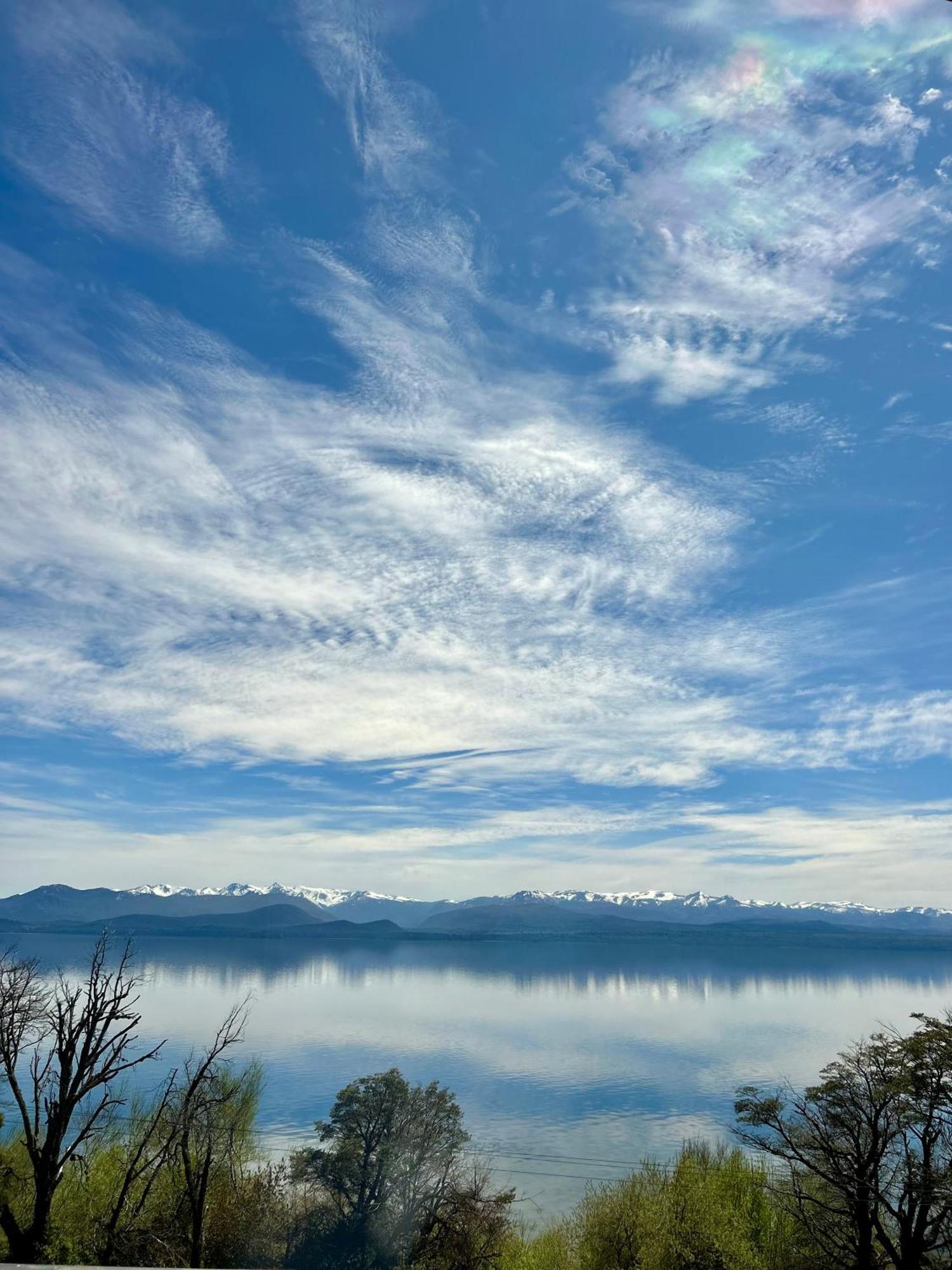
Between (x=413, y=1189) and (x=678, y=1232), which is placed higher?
(x=413, y=1189)

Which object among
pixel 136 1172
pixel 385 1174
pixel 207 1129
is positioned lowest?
pixel 385 1174

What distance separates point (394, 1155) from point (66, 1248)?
19345 millimetres

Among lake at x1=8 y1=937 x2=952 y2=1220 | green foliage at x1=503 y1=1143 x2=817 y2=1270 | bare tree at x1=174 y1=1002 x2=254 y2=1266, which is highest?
bare tree at x1=174 y1=1002 x2=254 y2=1266

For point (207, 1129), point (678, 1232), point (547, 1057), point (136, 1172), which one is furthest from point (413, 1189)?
point (547, 1057)

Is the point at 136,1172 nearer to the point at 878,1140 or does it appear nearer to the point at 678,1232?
the point at 878,1140

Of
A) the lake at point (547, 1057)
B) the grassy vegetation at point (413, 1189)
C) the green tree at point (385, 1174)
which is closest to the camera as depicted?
the grassy vegetation at point (413, 1189)

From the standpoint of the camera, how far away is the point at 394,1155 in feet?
139

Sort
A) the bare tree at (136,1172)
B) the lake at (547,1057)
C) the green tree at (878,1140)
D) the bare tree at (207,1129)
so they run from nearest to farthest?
the bare tree at (136,1172)
the bare tree at (207,1129)
the green tree at (878,1140)
the lake at (547,1057)

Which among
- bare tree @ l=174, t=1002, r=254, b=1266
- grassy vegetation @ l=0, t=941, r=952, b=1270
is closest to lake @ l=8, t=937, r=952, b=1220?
bare tree @ l=174, t=1002, r=254, b=1266

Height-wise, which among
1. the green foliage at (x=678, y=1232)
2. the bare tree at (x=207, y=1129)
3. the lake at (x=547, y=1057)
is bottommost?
the lake at (x=547, y=1057)

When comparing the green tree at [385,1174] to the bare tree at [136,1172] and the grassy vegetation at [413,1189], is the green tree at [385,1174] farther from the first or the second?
the bare tree at [136,1172]

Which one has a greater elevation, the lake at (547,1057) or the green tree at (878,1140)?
the green tree at (878,1140)

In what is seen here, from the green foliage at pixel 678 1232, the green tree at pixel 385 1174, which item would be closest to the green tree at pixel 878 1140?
the green foliage at pixel 678 1232

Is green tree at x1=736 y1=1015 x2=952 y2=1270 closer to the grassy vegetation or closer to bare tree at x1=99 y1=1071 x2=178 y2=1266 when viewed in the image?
the grassy vegetation
